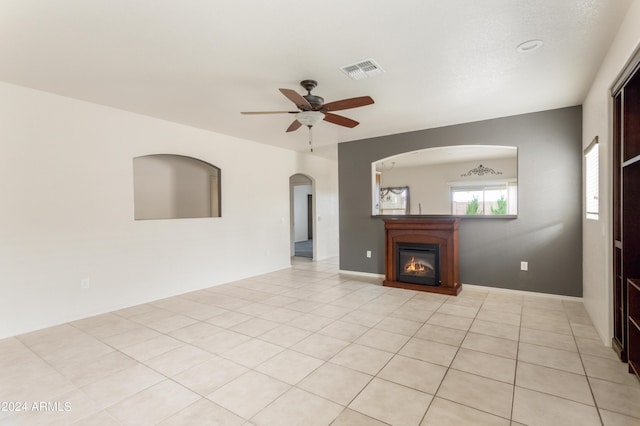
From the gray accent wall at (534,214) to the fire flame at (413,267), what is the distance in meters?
0.65

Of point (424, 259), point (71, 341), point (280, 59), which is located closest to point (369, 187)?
point (424, 259)

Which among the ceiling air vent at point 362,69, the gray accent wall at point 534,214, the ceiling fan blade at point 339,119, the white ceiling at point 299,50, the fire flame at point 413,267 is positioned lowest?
the fire flame at point 413,267

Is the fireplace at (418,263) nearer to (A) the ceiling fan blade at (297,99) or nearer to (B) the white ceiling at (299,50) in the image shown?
(B) the white ceiling at (299,50)

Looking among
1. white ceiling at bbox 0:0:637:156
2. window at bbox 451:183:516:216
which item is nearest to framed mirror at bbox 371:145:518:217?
window at bbox 451:183:516:216

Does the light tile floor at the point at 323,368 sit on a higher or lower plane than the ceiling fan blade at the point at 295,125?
lower

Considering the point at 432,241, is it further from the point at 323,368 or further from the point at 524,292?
the point at 323,368

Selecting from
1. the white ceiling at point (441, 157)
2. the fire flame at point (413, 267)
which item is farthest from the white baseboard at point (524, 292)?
the white ceiling at point (441, 157)

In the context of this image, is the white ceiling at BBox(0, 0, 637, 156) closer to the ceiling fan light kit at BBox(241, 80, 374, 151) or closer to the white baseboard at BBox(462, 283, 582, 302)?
the ceiling fan light kit at BBox(241, 80, 374, 151)

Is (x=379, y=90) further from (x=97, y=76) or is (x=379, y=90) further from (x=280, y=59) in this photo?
(x=97, y=76)

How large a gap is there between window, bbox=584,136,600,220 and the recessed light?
130cm

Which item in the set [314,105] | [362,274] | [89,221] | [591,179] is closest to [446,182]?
[362,274]

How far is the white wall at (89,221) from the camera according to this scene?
318 cm

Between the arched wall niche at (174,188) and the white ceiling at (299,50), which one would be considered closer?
the white ceiling at (299,50)

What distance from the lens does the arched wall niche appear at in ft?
18.3
